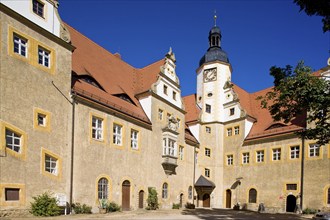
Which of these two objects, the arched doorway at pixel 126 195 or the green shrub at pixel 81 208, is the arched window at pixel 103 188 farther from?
the arched doorway at pixel 126 195

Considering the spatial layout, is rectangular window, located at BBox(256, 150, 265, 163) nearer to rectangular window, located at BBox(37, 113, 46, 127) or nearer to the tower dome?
the tower dome

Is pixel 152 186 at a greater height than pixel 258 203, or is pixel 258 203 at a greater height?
pixel 152 186

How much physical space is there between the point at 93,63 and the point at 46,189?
1114cm

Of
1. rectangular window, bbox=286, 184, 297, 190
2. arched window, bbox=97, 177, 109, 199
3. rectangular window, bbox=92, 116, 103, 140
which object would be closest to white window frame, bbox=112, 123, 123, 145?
rectangular window, bbox=92, 116, 103, 140

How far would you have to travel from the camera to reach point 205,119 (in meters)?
33.9

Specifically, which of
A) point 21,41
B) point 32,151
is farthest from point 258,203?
point 21,41

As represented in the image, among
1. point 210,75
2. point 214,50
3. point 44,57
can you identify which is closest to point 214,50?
point 214,50

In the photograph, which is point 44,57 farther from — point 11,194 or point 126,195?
point 126,195

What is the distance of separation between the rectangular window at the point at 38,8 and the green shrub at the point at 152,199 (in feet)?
49.4

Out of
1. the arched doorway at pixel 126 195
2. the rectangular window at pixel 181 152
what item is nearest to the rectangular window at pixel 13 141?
the arched doorway at pixel 126 195

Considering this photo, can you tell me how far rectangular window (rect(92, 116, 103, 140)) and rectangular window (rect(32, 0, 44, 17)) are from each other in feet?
23.4

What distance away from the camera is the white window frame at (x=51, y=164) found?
53.3 feet

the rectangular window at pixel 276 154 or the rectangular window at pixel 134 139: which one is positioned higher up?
the rectangular window at pixel 134 139

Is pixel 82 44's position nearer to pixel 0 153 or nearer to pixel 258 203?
pixel 0 153
